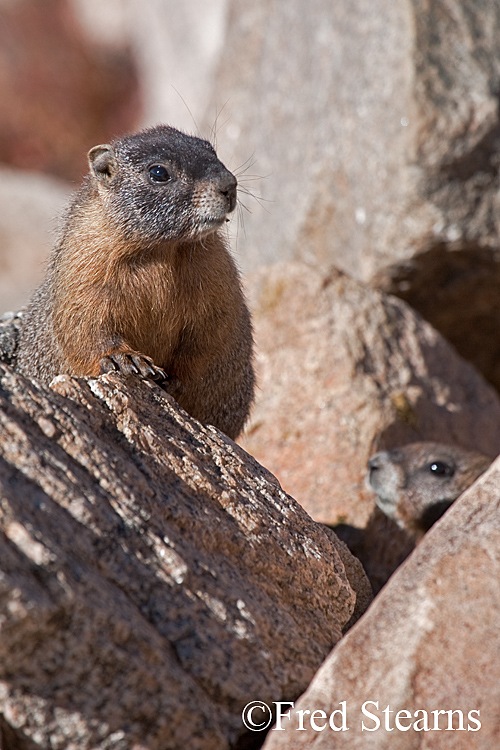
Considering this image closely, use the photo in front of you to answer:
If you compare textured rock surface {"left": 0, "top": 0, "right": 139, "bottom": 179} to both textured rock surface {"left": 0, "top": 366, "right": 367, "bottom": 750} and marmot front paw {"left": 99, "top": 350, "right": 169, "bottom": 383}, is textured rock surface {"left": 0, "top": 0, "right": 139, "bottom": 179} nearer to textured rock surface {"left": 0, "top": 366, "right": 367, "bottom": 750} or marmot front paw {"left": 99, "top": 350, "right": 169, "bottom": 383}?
marmot front paw {"left": 99, "top": 350, "right": 169, "bottom": 383}

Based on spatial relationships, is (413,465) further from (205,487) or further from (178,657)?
(178,657)

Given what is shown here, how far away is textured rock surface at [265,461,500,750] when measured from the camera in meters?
2.63

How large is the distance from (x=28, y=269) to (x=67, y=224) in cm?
981

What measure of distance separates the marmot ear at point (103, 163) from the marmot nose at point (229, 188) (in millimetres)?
699

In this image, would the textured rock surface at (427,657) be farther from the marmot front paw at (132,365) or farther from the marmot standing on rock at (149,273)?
the marmot standing on rock at (149,273)

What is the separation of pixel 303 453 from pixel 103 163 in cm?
236

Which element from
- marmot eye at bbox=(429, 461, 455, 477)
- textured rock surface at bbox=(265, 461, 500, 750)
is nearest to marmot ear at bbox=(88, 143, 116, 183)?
textured rock surface at bbox=(265, 461, 500, 750)

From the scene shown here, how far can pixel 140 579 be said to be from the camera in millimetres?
2842

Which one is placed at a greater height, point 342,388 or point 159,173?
point 159,173

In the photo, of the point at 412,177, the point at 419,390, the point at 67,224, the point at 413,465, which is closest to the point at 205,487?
the point at 67,224

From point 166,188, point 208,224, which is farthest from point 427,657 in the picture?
point 166,188

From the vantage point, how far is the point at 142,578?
2848 mm

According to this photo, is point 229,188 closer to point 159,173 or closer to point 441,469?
point 159,173

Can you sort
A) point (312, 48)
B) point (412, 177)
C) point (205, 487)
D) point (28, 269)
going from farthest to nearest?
point (28, 269), point (312, 48), point (412, 177), point (205, 487)
